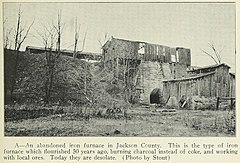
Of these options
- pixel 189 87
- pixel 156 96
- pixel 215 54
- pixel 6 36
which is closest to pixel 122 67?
pixel 156 96

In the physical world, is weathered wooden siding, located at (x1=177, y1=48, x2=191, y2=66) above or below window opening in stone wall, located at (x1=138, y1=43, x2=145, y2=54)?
below

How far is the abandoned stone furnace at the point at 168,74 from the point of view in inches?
73.0

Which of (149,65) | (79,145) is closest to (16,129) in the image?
(79,145)

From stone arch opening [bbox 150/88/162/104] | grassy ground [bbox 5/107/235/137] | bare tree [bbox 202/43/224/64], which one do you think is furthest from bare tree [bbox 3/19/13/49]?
bare tree [bbox 202/43/224/64]

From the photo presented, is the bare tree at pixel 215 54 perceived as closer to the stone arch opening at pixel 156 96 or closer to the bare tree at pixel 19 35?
the stone arch opening at pixel 156 96

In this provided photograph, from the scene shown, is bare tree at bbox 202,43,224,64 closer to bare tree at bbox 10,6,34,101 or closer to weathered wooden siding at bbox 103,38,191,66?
weathered wooden siding at bbox 103,38,191,66

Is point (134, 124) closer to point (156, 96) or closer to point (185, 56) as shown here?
point (156, 96)

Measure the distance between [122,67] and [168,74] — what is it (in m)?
0.24

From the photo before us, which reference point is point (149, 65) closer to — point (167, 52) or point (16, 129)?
point (167, 52)

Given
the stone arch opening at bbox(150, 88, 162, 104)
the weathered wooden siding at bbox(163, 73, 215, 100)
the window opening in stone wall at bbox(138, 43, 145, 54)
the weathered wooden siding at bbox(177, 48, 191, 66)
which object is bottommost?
the stone arch opening at bbox(150, 88, 162, 104)

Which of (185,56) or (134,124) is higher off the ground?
(185,56)

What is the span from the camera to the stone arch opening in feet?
6.10

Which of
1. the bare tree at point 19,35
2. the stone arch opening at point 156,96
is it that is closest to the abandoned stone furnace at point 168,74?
the stone arch opening at point 156,96

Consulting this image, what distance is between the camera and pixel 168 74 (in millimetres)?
1870
